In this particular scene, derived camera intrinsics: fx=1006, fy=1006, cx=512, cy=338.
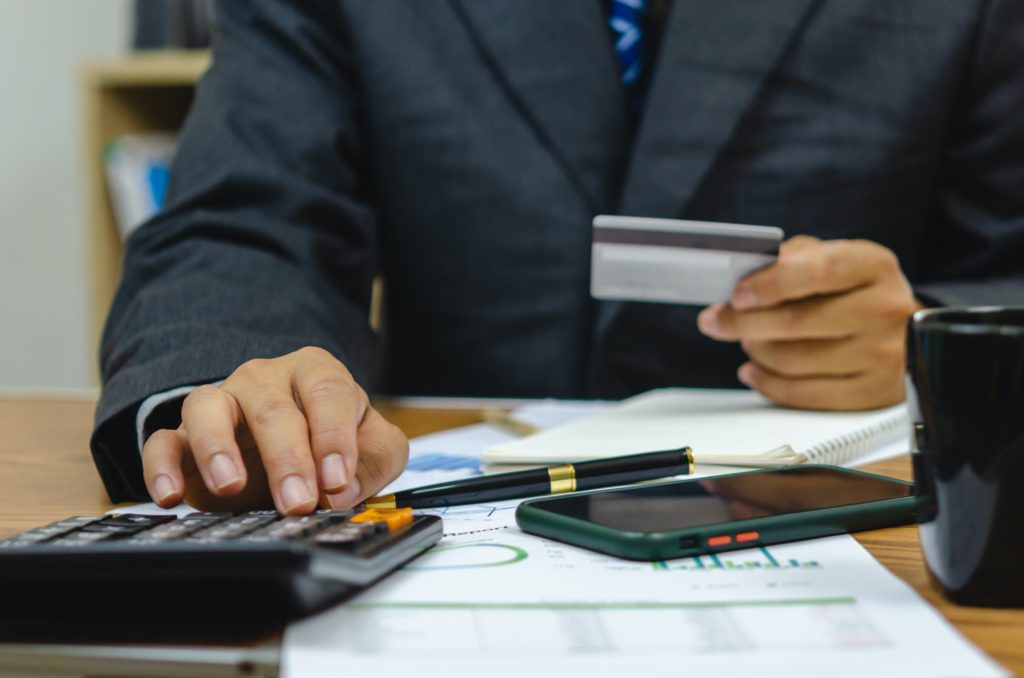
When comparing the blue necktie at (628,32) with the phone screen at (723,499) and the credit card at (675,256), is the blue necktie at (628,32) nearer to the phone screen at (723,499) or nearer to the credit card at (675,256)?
the credit card at (675,256)

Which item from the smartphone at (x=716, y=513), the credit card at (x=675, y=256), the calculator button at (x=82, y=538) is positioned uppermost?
the credit card at (x=675, y=256)

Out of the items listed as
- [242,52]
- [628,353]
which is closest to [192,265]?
[242,52]

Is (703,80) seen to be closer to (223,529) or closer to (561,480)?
(561,480)

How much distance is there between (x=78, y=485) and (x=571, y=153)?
51 centimetres

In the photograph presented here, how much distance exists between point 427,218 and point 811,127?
0.35 metres

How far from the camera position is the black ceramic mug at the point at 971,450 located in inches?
11.3

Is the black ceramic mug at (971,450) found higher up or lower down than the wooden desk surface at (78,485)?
higher up

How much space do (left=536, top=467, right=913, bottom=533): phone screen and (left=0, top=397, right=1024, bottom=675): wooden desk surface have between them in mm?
26

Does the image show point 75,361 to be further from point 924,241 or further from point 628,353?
point 924,241

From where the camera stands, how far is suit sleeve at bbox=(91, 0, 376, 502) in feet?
1.69

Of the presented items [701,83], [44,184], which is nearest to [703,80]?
[701,83]

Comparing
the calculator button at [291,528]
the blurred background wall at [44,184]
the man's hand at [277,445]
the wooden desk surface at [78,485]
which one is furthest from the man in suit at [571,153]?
the blurred background wall at [44,184]

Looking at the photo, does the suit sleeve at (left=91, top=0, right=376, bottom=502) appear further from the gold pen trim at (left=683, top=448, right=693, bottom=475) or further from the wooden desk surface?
the gold pen trim at (left=683, top=448, right=693, bottom=475)

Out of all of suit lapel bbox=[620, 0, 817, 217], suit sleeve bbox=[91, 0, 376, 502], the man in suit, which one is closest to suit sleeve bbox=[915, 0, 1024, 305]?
the man in suit
